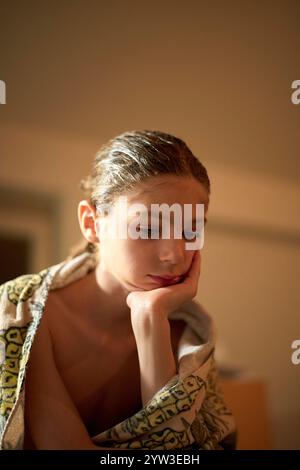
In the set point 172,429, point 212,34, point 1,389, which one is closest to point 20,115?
point 212,34

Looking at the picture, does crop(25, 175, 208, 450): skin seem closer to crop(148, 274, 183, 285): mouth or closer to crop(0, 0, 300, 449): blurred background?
crop(148, 274, 183, 285): mouth

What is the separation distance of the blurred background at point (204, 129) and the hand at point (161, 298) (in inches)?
14.4

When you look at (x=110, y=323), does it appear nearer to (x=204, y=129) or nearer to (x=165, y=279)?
(x=165, y=279)

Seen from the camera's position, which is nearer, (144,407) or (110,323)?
(144,407)

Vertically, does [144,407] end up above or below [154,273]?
below

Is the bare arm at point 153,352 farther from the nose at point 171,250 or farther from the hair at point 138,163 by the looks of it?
the hair at point 138,163

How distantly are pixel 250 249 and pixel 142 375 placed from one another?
0.79 metres

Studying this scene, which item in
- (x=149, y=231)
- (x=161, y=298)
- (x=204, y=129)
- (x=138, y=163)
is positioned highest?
(x=204, y=129)

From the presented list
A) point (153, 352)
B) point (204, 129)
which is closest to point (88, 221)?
point (153, 352)

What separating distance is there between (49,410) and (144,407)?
14 centimetres

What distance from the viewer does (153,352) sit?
691 mm

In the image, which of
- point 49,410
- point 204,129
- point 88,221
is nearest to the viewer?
point 49,410

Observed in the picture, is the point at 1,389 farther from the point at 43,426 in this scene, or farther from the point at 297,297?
the point at 297,297

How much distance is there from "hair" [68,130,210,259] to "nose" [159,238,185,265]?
99 mm
